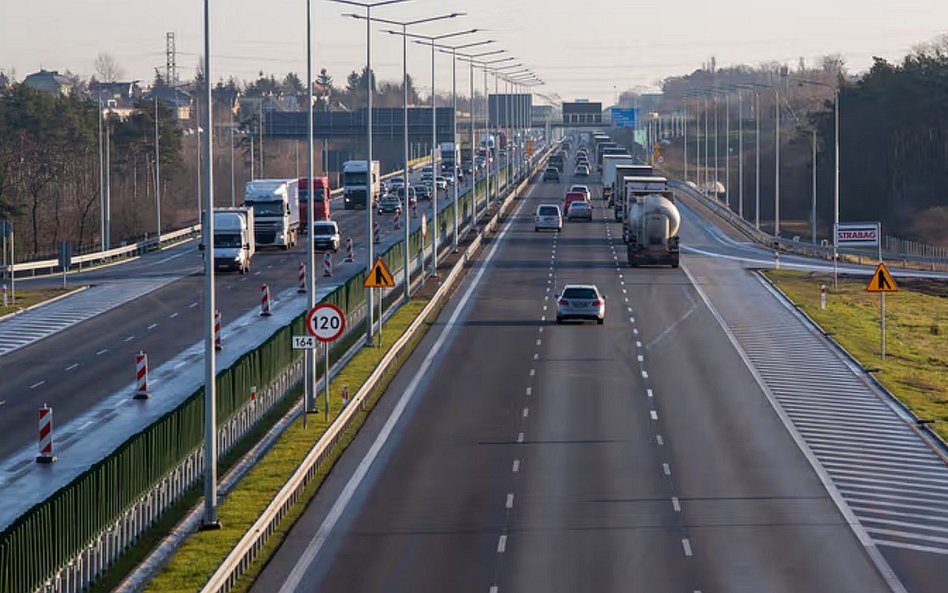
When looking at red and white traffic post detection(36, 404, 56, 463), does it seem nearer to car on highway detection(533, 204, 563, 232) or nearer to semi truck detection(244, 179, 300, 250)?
semi truck detection(244, 179, 300, 250)

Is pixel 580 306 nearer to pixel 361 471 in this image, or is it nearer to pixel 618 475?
pixel 618 475

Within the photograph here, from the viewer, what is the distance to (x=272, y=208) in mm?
84312

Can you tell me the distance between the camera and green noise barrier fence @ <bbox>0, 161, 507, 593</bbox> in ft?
68.0

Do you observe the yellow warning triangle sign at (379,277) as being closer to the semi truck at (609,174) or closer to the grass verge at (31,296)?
the grass verge at (31,296)

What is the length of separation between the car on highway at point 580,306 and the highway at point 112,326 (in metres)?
11.1

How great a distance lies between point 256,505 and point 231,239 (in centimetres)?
4548

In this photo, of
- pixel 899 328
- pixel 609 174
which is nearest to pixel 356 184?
pixel 609 174

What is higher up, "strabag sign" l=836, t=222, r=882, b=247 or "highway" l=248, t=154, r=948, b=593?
"strabag sign" l=836, t=222, r=882, b=247

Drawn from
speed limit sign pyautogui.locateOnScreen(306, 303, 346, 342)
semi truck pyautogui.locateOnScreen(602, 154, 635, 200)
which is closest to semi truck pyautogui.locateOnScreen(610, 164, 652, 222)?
semi truck pyautogui.locateOnScreen(602, 154, 635, 200)

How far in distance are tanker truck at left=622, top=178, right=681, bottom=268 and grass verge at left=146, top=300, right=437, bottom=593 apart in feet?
110

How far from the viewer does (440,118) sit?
611 ft

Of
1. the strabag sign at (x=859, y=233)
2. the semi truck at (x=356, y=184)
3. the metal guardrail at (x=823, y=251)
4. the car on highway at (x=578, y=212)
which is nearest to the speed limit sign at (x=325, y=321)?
the strabag sign at (x=859, y=233)

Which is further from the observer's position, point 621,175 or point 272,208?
point 621,175

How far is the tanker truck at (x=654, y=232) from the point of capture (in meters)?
75.9
